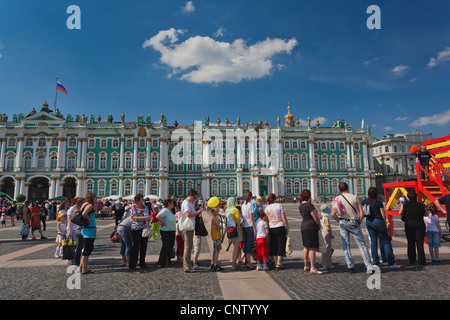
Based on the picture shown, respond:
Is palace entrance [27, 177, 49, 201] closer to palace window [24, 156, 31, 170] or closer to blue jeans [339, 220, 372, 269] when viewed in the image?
palace window [24, 156, 31, 170]

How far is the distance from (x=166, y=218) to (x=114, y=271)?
1.75 meters

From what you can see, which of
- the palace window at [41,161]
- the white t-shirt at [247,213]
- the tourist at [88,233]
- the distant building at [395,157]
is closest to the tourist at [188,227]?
the white t-shirt at [247,213]

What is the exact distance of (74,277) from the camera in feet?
19.4

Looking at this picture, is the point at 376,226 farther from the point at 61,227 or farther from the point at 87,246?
the point at 61,227

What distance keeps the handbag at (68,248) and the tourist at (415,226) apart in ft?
27.5

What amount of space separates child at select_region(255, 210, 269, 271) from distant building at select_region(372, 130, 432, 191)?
6068 cm

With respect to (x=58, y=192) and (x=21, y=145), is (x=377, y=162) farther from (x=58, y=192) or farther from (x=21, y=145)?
(x=21, y=145)

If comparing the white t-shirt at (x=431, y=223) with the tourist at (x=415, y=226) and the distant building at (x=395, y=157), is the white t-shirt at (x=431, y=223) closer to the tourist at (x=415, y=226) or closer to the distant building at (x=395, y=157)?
the tourist at (x=415, y=226)

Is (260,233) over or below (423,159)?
below

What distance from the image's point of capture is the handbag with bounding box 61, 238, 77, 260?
7.02m

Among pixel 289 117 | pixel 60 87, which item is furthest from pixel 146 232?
pixel 289 117

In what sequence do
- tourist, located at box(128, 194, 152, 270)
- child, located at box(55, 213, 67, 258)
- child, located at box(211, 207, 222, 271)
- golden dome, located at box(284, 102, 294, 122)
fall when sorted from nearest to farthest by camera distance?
child, located at box(211, 207, 222, 271) → tourist, located at box(128, 194, 152, 270) → child, located at box(55, 213, 67, 258) → golden dome, located at box(284, 102, 294, 122)

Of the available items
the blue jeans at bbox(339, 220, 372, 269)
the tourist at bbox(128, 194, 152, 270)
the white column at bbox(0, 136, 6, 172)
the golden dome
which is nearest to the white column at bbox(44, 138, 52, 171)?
the white column at bbox(0, 136, 6, 172)

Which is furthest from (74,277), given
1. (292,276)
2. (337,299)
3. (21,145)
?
(21,145)
